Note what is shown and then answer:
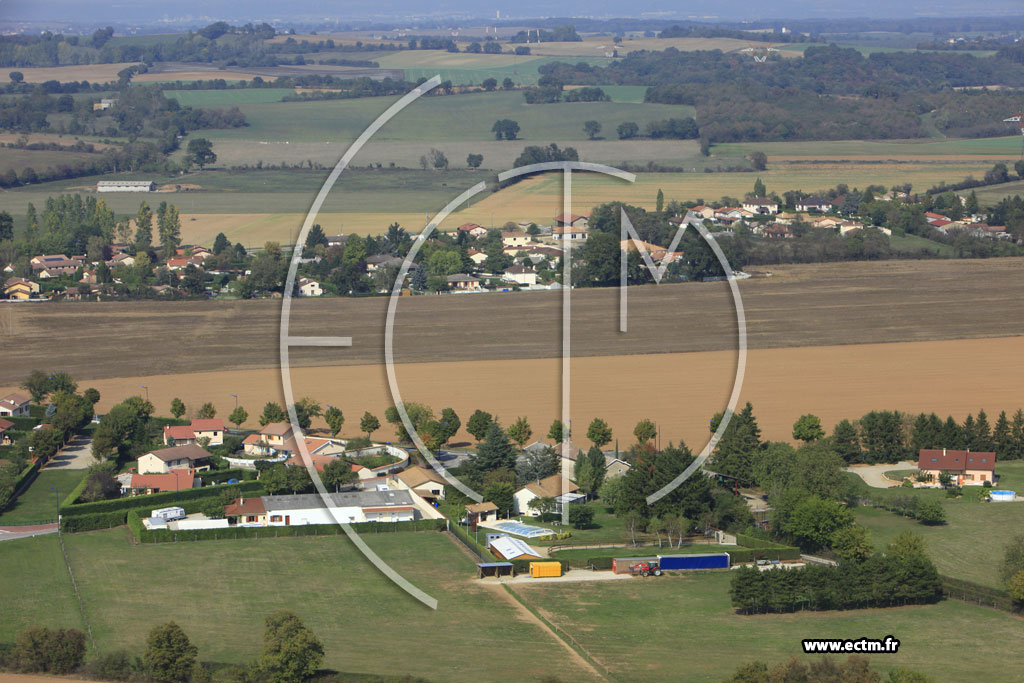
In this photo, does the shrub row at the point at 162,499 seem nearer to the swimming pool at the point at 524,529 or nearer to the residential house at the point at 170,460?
the residential house at the point at 170,460

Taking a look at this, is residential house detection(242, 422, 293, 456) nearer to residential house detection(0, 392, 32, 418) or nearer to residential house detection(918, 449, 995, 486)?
residential house detection(0, 392, 32, 418)

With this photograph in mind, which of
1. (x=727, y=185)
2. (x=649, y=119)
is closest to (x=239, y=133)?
(x=649, y=119)

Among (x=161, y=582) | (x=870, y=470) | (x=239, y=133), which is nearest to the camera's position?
(x=161, y=582)

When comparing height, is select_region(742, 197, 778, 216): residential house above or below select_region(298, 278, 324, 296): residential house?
above

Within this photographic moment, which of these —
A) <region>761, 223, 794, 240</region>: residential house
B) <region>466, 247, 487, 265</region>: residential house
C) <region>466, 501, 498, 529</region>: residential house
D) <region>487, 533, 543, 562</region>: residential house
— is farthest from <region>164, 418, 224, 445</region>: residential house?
<region>761, 223, 794, 240</region>: residential house

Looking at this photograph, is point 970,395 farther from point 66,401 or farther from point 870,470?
point 66,401

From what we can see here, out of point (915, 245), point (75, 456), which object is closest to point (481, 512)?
point (75, 456)

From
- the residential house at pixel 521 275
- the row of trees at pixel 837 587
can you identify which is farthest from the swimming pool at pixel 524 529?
the residential house at pixel 521 275
